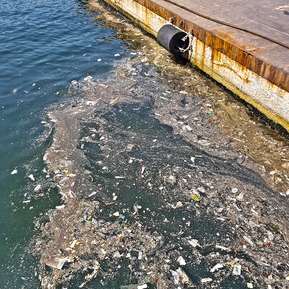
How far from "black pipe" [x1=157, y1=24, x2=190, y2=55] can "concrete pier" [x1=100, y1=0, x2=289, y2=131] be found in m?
0.29

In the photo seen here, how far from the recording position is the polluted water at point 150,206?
12.4 feet

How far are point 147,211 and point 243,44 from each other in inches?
205

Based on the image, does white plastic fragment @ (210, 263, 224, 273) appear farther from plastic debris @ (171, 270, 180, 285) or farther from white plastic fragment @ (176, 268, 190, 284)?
plastic debris @ (171, 270, 180, 285)

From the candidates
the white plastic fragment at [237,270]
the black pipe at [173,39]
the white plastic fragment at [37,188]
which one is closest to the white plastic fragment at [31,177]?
the white plastic fragment at [37,188]

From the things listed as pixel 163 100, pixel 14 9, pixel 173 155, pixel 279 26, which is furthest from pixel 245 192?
pixel 14 9

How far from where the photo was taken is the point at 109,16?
13.8 meters

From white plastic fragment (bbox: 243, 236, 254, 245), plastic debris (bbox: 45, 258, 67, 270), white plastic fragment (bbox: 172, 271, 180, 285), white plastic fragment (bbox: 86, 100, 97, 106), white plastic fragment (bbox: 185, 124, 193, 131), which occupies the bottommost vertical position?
white plastic fragment (bbox: 172, 271, 180, 285)

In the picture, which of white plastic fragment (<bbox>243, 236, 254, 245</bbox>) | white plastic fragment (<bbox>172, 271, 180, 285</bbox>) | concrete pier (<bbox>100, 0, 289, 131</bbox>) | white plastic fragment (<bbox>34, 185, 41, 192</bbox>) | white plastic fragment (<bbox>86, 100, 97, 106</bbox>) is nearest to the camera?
white plastic fragment (<bbox>172, 271, 180, 285</bbox>)

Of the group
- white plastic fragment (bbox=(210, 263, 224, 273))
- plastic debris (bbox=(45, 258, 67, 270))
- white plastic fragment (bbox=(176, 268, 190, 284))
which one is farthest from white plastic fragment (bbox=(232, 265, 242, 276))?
plastic debris (bbox=(45, 258, 67, 270))

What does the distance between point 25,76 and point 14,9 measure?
8.07 m

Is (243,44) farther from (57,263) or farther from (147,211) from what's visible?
(57,263)

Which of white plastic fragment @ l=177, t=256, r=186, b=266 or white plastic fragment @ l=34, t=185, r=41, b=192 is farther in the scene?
white plastic fragment @ l=34, t=185, r=41, b=192

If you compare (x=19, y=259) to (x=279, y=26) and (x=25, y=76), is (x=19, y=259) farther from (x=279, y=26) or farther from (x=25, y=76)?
(x=279, y=26)

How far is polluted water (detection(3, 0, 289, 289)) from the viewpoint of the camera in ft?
12.4
